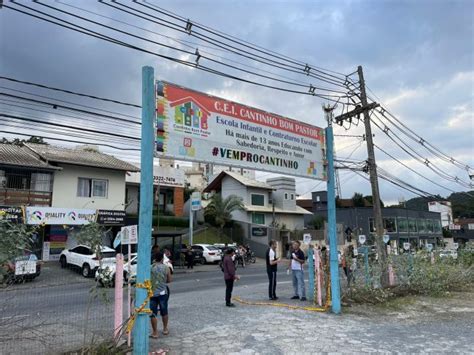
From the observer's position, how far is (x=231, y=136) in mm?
8148

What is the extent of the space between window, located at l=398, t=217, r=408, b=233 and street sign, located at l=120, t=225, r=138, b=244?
57326 millimetres

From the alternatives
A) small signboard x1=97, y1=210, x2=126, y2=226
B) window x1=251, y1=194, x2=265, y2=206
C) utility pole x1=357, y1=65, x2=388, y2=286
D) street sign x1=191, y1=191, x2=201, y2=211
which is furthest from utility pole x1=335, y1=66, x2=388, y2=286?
window x1=251, y1=194, x2=265, y2=206

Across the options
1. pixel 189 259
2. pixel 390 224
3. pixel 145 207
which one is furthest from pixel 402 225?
pixel 145 207

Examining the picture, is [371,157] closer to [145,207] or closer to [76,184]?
[145,207]

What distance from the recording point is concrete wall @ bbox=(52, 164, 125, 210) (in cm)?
2547

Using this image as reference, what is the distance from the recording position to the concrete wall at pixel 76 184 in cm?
2547

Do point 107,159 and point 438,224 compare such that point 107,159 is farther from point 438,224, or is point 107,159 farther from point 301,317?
point 438,224

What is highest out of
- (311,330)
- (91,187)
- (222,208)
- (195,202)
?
(91,187)

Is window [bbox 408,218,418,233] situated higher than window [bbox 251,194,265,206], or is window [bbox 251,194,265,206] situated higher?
window [bbox 251,194,265,206]

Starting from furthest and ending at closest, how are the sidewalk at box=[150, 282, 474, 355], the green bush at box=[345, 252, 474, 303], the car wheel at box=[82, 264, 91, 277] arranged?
the car wheel at box=[82, 264, 91, 277] → the green bush at box=[345, 252, 474, 303] → the sidewalk at box=[150, 282, 474, 355]

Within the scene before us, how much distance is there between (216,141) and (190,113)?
0.82 m

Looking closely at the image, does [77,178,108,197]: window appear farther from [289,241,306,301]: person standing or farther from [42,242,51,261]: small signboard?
[289,241,306,301]: person standing

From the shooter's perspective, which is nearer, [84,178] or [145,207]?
[145,207]

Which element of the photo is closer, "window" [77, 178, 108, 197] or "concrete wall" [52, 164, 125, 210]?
"concrete wall" [52, 164, 125, 210]
